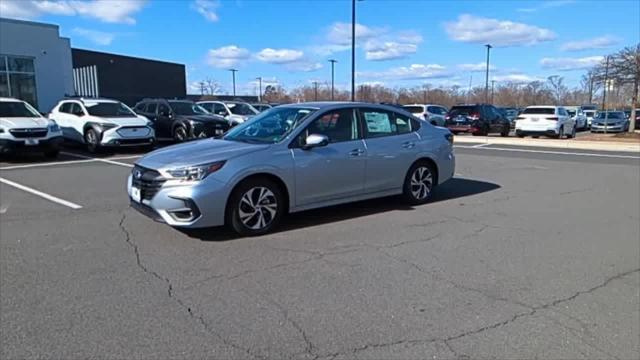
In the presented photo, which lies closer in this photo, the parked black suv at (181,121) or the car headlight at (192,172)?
the car headlight at (192,172)

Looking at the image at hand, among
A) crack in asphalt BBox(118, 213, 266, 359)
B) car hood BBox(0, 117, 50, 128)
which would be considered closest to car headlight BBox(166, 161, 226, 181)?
crack in asphalt BBox(118, 213, 266, 359)

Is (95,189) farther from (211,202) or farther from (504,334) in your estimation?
(504,334)

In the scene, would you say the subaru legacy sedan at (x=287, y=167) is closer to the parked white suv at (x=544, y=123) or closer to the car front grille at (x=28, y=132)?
the car front grille at (x=28, y=132)

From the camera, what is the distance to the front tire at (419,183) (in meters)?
7.41

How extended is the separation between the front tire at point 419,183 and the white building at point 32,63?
24852mm

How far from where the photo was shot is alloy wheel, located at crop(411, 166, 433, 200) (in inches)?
295

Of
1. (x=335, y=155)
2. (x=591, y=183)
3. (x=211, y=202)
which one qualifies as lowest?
(x=591, y=183)

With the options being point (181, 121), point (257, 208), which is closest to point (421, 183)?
point (257, 208)

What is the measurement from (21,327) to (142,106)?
1689 centimetres

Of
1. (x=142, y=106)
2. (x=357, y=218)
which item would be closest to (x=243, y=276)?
(x=357, y=218)

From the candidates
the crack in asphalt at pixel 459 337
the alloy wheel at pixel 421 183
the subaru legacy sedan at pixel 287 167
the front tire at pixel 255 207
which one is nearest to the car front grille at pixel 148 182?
the subaru legacy sedan at pixel 287 167

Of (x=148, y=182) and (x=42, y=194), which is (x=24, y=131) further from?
(x=148, y=182)

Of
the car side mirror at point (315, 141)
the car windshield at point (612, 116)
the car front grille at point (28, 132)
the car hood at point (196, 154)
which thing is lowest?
the car windshield at point (612, 116)

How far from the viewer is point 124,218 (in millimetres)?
6516
